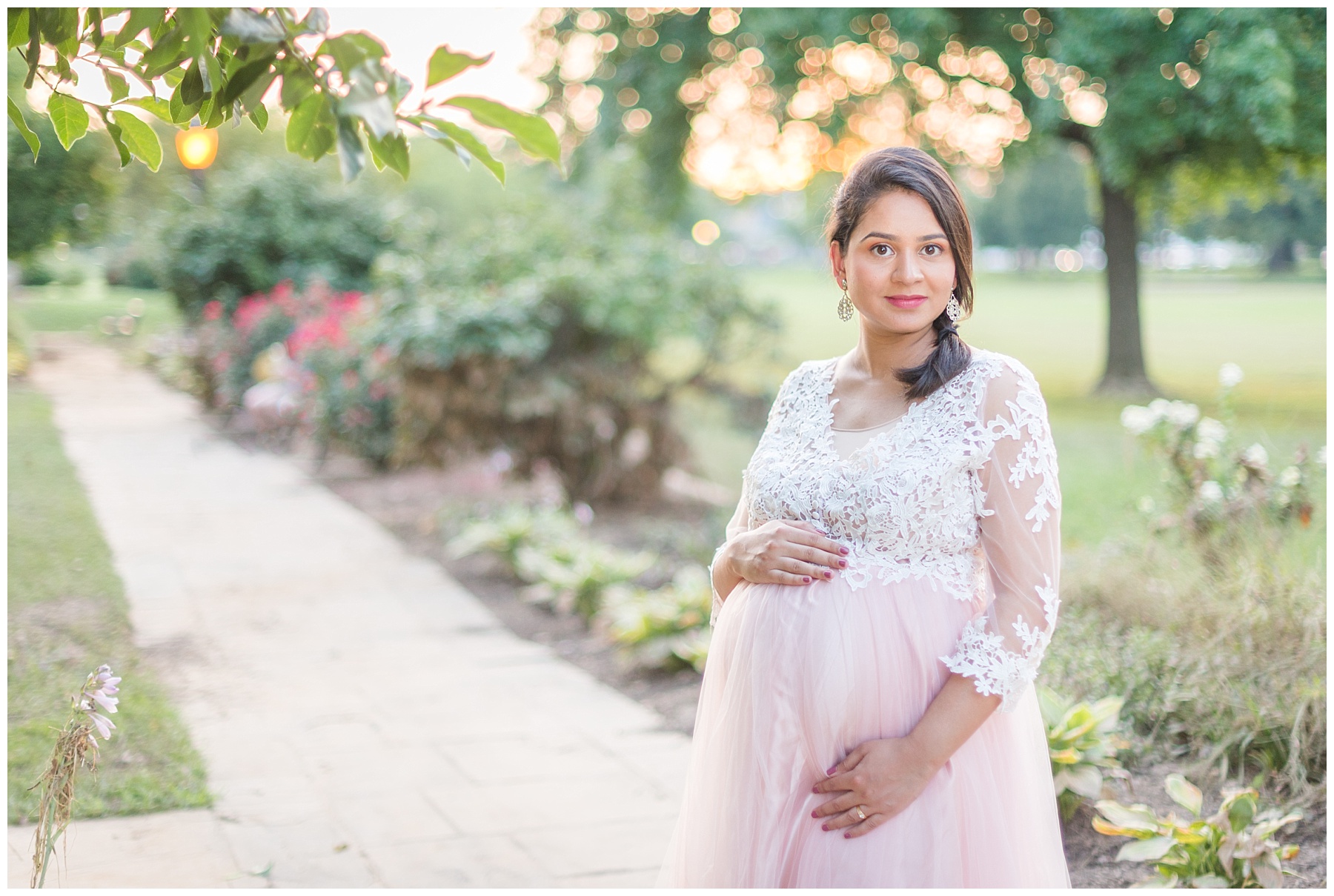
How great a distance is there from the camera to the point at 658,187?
1284 centimetres

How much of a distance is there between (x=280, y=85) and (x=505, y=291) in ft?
19.5

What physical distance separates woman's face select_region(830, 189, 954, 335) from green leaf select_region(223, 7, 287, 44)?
38.1 inches

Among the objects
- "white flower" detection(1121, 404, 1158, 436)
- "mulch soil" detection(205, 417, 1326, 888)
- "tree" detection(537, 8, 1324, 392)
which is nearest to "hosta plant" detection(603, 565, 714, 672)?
"mulch soil" detection(205, 417, 1326, 888)

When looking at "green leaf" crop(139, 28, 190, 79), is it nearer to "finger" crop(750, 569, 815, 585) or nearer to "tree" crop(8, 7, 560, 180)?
"tree" crop(8, 7, 560, 180)

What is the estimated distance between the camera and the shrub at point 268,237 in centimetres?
1314

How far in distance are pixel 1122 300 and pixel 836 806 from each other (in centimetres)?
1139

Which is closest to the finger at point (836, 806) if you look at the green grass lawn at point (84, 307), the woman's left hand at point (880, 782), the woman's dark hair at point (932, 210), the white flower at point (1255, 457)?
the woman's left hand at point (880, 782)

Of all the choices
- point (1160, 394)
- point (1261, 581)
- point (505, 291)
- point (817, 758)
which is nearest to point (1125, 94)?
point (1160, 394)

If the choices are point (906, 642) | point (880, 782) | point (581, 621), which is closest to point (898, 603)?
point (906, 642)

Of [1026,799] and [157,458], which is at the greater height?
[1026,799]

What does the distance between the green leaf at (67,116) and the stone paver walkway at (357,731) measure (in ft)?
6.68

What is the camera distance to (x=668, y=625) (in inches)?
201

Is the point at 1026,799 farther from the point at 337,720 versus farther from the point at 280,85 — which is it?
the point at 337,720

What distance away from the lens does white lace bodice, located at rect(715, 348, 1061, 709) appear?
1.77 metres
